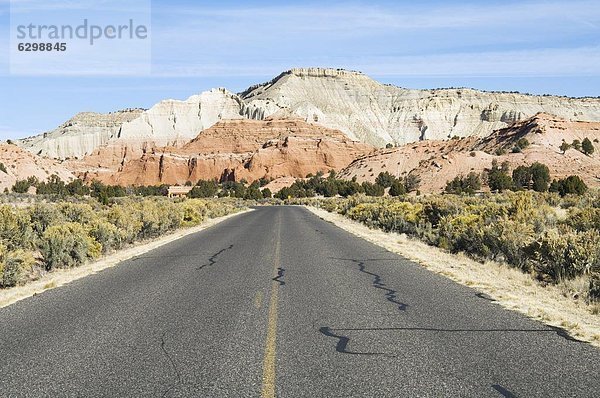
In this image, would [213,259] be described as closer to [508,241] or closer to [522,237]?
[508,241]

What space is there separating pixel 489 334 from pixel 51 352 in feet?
19.7

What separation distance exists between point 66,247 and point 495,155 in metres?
96.7

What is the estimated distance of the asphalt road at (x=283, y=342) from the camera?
5.76 meters

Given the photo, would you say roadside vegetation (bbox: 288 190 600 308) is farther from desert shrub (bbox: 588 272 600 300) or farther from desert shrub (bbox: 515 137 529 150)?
desert shrub (bbox: 515 137 529 150)

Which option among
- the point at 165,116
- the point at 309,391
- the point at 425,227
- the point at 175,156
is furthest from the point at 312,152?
the point at 309,391

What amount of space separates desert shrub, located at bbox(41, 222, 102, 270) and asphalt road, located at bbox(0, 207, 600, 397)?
4.09 meters

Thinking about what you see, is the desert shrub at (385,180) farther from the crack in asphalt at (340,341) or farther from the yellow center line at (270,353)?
the crack in asphalt at (340,341)

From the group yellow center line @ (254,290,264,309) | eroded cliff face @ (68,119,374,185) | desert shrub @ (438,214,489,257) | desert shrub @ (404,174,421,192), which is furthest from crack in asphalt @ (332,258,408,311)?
eroded cliff face @ (68,119,374,185)

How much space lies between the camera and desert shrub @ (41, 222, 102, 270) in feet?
54.9

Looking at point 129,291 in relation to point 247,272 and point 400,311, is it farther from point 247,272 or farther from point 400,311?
point 400,311

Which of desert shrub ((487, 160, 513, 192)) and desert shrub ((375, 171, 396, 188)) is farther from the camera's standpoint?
desert shrub ((375, 171, 396, 188))

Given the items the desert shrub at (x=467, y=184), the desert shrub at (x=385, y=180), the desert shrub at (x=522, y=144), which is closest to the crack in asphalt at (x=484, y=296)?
the desert shrub at (x=467, y=184)

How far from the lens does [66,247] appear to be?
1720 centimetres

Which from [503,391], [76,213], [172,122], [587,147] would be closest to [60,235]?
[76,213]
